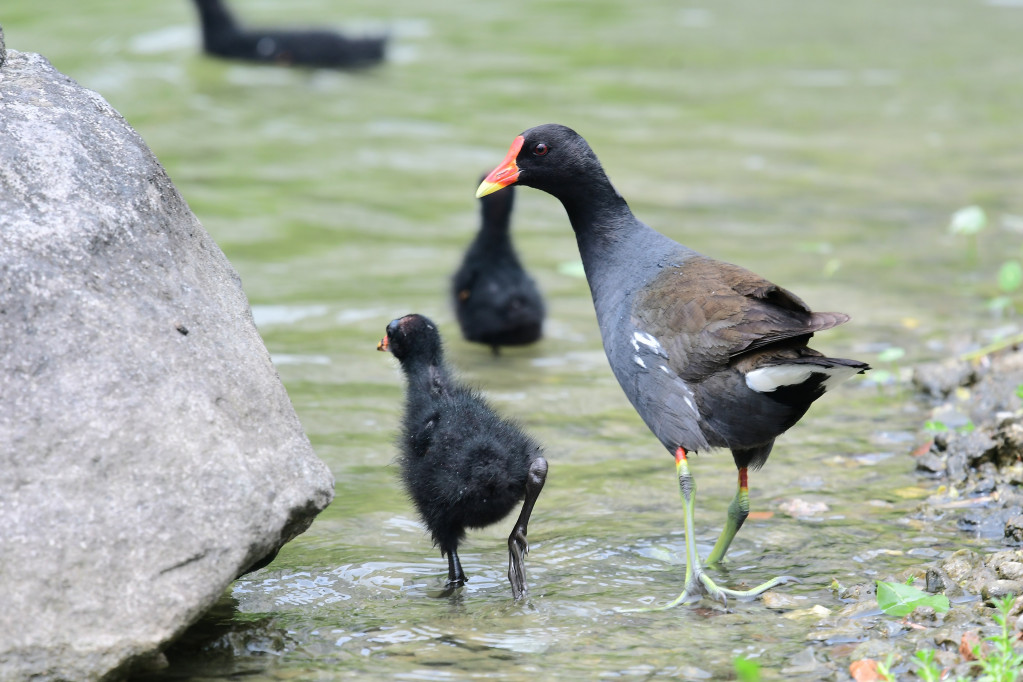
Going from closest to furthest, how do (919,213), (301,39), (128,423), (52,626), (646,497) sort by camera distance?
(52,626)
(128,423)
(646,497)
(919,213)
(301,39)

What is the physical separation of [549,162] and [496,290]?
6.10 feet

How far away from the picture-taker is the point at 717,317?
12.1 ft

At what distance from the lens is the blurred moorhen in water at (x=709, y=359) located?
3.53 metres

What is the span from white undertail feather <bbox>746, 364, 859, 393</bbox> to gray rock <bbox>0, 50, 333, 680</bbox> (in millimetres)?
1274

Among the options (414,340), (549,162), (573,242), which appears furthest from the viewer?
(573,242)

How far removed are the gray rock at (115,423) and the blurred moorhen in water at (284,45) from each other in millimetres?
8659

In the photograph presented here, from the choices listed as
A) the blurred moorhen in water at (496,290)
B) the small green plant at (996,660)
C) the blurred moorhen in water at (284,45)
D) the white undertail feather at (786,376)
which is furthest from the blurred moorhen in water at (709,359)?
the blurred moorhen in water at (284,45)

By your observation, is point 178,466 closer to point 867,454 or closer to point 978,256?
point 867,454

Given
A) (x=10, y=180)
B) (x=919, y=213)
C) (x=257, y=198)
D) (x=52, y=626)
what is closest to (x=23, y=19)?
(x=257, y=198)

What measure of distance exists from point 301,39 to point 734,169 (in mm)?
4767

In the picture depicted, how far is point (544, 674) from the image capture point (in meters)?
3.02

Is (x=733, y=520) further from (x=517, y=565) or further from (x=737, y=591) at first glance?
(x=517, y=565)

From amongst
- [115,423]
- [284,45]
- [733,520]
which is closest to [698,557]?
[733,520]

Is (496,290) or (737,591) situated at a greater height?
(496,290)
